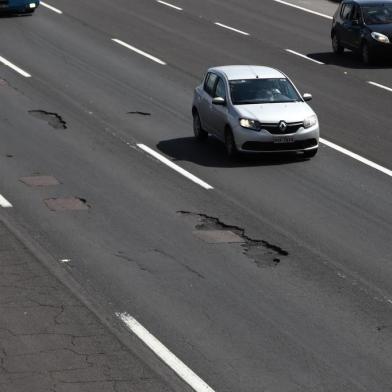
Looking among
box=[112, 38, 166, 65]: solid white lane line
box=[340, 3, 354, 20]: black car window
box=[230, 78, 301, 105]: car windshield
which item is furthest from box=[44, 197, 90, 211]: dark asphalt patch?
box=[340, 3, 354, 20]: black car window

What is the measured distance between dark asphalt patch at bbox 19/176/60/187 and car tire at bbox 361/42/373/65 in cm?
1587

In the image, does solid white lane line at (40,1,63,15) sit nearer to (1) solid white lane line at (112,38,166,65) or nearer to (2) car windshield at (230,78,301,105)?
(1) solid white lane line at (112,38,166,65)

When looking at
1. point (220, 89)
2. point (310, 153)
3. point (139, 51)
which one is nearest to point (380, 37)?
point (139, 51)

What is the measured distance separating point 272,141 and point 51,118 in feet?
21.2

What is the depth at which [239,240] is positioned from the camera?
19.1 metres

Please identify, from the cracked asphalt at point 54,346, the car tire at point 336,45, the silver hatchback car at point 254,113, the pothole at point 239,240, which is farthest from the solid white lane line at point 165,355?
the car tire at point 336,45

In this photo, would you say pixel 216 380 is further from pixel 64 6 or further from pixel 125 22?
pixel 64 6

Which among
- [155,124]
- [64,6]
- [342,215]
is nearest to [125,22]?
[64,6]

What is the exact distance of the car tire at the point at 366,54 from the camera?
36562mm

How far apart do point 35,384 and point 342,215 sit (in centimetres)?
888

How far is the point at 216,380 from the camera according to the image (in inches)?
514

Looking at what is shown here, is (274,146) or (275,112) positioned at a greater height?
(275,112)

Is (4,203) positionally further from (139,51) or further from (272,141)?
(139,51)

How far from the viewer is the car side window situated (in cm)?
2587
